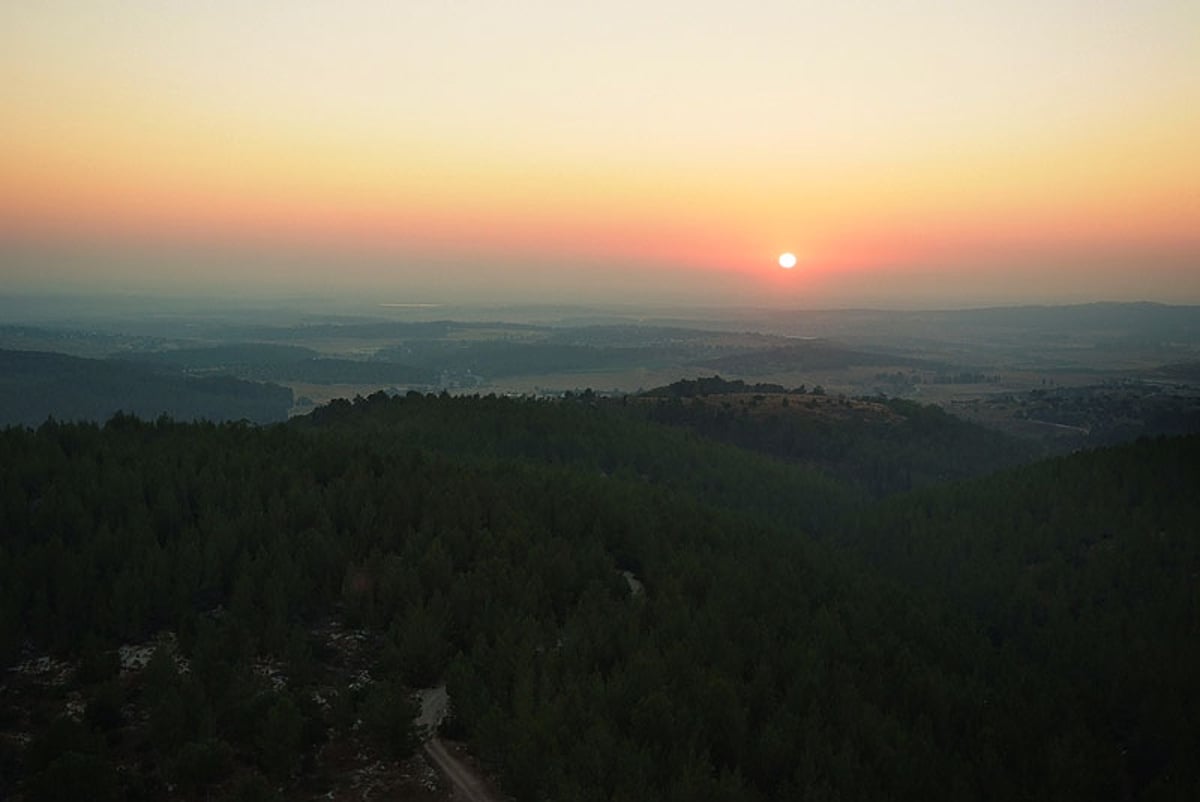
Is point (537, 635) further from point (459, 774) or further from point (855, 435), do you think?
point (855, 435)

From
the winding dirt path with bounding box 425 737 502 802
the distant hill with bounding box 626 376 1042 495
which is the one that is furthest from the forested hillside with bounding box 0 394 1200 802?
the distant hill with bounding box 626 376 1042 495

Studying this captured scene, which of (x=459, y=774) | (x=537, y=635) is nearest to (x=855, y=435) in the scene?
(x=537, y=635)

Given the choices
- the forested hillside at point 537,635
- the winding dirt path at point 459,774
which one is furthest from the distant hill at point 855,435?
the winding dirt path at point 459,774

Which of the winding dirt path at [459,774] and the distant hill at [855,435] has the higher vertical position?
the winding dirt path at [459,774]

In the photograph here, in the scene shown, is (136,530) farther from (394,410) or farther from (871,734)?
(394,410)

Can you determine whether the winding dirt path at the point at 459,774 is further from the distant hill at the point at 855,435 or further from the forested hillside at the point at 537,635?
the distant hill at the point at 855,435

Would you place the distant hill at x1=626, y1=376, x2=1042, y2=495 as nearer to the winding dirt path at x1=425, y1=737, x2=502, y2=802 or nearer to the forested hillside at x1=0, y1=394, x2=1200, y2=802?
the forested hillside at x1=0, y1=394, x2=1200, y2=802
